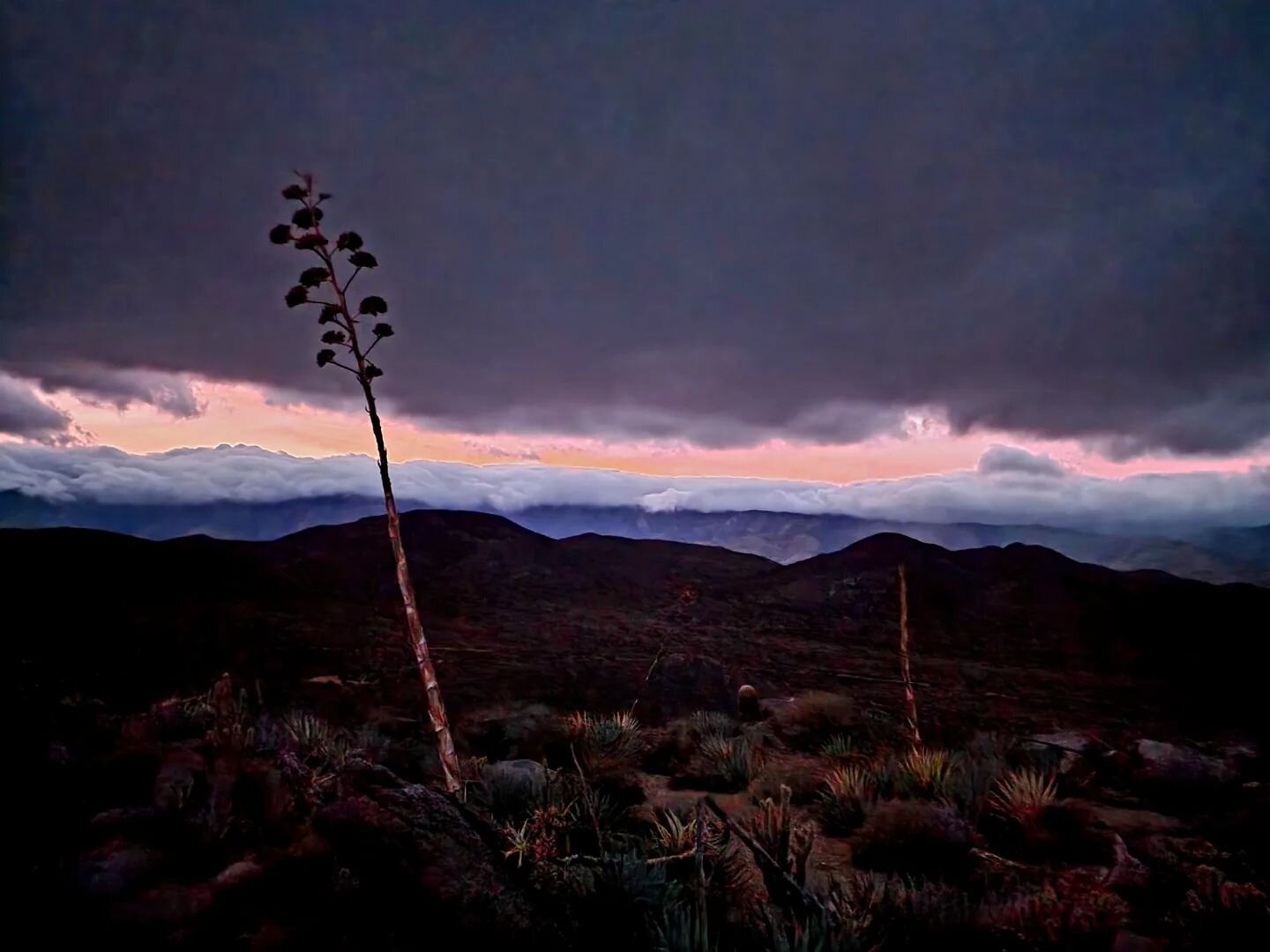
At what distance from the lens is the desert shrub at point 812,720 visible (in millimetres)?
12594

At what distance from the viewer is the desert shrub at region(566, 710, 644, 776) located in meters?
9.27

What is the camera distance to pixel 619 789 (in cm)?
835

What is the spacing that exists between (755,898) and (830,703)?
9.81 metres

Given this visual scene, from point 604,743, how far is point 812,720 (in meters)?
4.54

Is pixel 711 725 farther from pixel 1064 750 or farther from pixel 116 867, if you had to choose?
pixel 116 867

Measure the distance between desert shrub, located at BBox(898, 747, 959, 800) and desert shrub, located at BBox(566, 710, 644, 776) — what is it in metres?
3.96

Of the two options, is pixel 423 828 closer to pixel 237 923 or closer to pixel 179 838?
pixel 237 923

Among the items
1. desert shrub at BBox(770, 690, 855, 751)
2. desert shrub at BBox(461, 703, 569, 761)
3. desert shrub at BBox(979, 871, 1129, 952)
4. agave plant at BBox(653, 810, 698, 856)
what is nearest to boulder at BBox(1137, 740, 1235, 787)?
desert shrub at BBox(770, 690, 855, 751)

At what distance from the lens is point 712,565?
51.2 metres

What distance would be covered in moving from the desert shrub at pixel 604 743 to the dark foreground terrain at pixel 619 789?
12 cm

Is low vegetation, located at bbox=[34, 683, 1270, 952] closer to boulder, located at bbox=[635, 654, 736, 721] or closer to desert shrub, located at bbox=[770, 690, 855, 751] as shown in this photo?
desert shrub, located at bbox=[770, 690, 855, 751]

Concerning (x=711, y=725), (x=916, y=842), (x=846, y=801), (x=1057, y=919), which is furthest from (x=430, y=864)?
(x=711, y=725)

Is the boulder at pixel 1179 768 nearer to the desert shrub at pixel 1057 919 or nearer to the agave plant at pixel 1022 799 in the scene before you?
the agave plant at pixel 1022 799

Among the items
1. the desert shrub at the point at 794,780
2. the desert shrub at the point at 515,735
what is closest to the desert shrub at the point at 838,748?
the desert shrub at the point at 794,780
